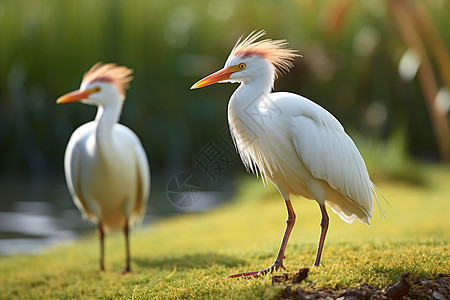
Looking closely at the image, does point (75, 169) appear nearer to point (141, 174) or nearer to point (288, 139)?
point (141, 174)

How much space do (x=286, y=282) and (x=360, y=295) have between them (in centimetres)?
44

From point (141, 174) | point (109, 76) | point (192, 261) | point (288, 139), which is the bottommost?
point (192, 261)

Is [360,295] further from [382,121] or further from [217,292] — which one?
[382,121]

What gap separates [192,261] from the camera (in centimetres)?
512

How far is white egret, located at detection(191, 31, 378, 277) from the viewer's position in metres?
3.74

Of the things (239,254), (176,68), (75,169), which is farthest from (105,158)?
(176,68)

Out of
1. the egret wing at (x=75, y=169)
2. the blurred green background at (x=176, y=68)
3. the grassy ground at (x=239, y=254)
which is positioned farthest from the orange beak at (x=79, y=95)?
the blurred green background at (x=176, y=68)

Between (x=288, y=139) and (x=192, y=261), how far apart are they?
1.91m

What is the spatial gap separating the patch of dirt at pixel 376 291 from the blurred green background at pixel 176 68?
837 centimetres

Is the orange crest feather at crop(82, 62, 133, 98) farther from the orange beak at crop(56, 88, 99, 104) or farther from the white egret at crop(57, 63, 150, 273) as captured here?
the orange beak at crop(56, 88, 99, 104)

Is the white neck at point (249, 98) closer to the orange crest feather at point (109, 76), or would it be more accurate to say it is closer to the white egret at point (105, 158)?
the white egret at point (105, 158)

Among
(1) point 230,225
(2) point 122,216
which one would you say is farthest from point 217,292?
(1) point 230,225

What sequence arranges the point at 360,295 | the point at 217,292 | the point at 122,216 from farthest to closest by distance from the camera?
the point at 122,216
the point at 217,292
the point at 360,295

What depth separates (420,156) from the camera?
16.0 m
